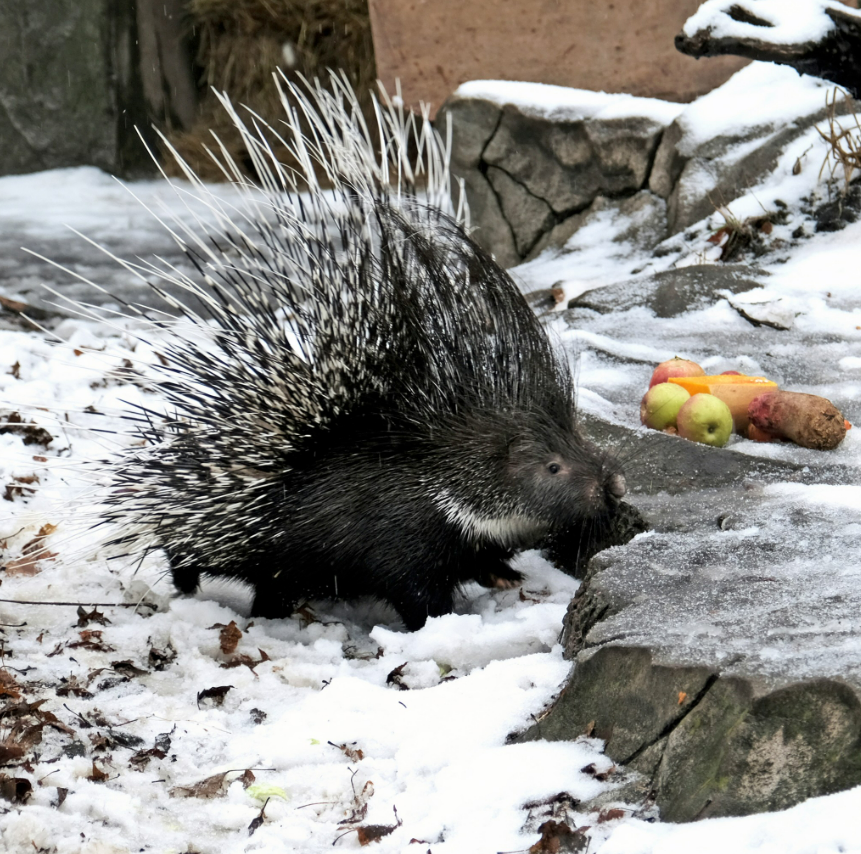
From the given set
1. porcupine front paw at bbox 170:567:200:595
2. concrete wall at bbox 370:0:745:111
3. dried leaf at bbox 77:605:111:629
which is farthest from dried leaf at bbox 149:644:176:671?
concrete wall at bbox 370:0:745:111

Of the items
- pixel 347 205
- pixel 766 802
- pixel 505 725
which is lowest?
pixel 505 725

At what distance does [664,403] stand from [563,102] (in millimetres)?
3852

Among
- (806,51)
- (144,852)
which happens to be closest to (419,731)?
(144,852)

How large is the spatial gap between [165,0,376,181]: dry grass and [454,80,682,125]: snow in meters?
3.25

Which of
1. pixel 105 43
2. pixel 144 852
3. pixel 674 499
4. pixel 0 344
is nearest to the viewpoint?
pixel 144 852

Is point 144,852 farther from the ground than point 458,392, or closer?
closer

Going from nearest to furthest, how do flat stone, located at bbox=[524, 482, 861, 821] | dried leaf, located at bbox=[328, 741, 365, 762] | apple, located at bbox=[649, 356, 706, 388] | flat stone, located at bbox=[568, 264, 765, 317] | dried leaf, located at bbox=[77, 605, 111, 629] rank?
1. flat stone, located at bbox=[524, 482, 861, 821]
2. dried leaf, located at bbox=[328, 741, 365, 762]
3. dried leaf, located at bbox=[77, 605, 111, 629]
4. apple, located at bbox=[649, 356, 706, 388]
5. flat stone, located at bbox=[568, 264, 765, 317]

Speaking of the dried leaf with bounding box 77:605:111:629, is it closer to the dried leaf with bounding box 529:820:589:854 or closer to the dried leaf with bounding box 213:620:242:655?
the dried leaf with bounding box 213:620:242:655

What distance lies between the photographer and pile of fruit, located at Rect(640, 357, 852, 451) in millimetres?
3108

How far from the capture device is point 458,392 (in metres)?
3.01

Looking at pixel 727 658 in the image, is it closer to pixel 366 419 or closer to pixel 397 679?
pixel 397 679

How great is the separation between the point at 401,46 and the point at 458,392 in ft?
15.4

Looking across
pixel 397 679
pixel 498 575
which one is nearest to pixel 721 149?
pixel 498 575

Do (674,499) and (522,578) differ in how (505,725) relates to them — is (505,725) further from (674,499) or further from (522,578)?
(522,578)
